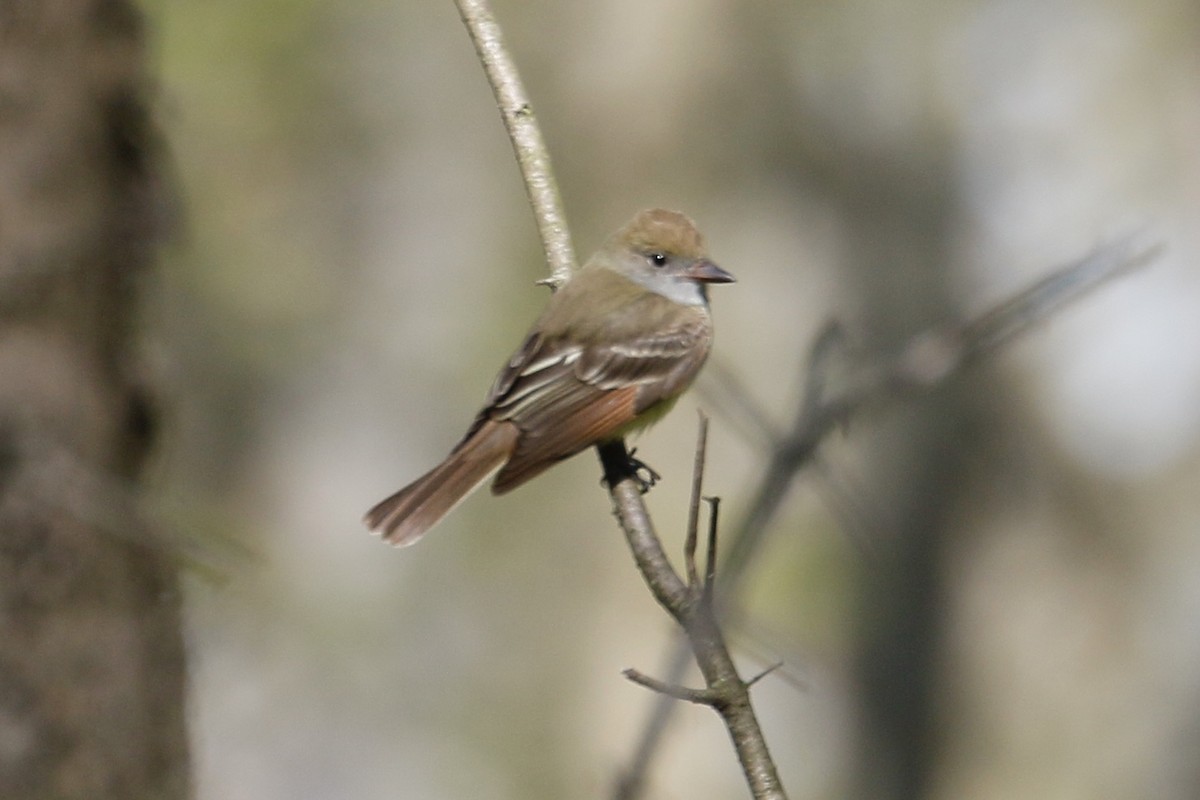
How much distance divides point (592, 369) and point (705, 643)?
247cm

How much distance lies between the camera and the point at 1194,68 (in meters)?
9.77

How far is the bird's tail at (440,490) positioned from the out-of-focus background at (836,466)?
16.2ft

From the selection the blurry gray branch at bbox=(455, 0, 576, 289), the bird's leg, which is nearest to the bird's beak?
the bird's leg

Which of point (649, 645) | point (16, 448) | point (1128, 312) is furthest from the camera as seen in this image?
point (649, 645)

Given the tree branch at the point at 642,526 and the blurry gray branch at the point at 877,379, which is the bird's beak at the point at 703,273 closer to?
the tree branch at the point at 642,526

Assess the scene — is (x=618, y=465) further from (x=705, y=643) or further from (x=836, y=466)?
(x=836, y=466)

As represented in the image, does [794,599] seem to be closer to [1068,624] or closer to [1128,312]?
[1068,624]

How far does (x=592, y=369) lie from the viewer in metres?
4.52

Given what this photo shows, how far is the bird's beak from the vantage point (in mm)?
4875

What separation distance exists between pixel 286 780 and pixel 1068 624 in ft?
16.4

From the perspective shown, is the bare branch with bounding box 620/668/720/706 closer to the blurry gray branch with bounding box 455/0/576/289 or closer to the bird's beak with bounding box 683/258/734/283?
the blurry gray branch with bounding box 455/0/576/289

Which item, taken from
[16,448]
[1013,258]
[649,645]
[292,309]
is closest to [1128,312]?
[1013,258]

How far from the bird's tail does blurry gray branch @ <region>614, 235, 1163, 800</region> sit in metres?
2.25

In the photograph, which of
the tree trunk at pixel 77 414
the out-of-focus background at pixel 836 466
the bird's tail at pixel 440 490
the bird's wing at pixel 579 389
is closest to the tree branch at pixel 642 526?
the bird's wing at pixel 579 389
